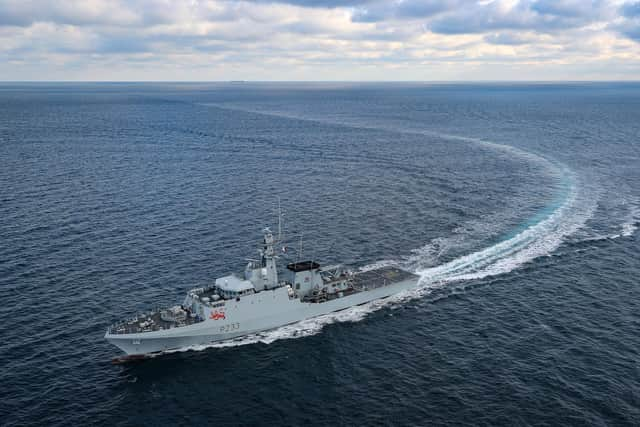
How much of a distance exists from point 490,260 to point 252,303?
45.3m

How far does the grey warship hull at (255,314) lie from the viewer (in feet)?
216

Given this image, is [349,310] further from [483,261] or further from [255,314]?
[483,261]

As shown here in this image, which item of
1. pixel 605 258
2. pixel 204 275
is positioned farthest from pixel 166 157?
pixel 605 258

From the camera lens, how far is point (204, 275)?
282 ft

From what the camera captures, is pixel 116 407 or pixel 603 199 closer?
pixel 116 407

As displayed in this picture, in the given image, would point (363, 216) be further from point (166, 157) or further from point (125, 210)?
point (166, 157)

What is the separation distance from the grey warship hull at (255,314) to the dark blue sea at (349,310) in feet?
5.62

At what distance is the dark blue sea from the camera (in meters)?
55.8

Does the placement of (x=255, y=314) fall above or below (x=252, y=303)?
below

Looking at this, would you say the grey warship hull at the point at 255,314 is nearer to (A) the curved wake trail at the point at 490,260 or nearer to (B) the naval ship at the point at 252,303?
(B) the naval ship at the point at 252,303

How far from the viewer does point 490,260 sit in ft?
306

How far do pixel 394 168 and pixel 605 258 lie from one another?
77.8 meters

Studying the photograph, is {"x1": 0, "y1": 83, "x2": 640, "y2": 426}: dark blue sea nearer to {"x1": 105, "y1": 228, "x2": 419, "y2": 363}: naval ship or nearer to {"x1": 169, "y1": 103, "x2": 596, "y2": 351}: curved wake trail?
{"x1": 169, "y1": 103, "x2": 596, "y2": 351}: curved wake trail

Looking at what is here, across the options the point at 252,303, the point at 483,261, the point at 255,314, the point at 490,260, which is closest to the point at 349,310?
the point at 255,314
